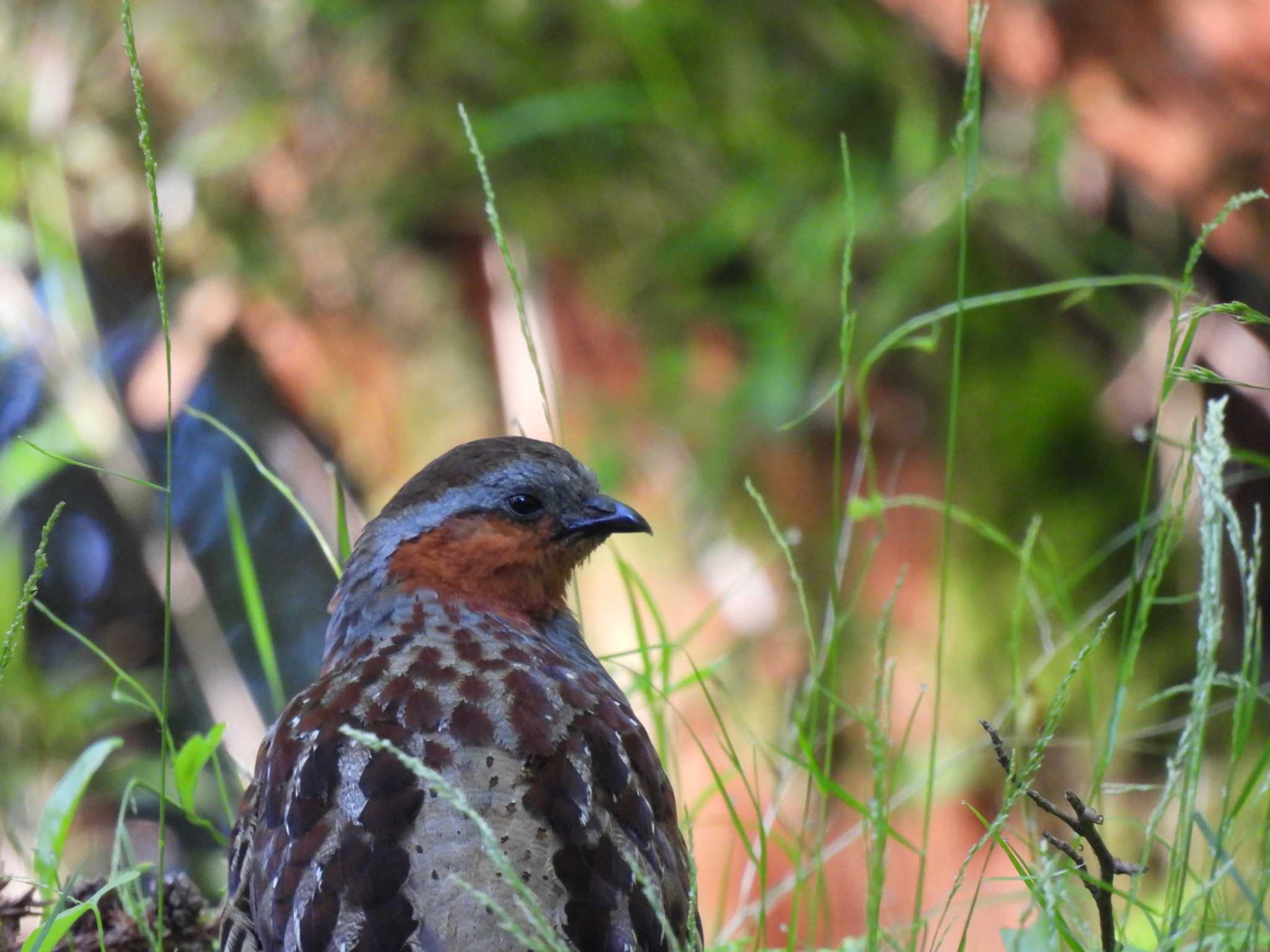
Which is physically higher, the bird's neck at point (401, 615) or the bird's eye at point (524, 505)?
the bird's eye at point (524, 505)

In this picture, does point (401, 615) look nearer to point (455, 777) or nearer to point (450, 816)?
point (455, 777)

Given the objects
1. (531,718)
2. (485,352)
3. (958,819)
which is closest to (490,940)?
(531,718)

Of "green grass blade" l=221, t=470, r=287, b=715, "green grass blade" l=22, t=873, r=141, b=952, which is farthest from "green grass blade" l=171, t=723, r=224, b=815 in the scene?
"green grass blade" l=22, t=873, r=141, b=952

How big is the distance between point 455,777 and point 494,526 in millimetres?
847

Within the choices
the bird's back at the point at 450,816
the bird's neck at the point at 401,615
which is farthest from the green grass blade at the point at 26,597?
the bird's neck at the point at 401,615

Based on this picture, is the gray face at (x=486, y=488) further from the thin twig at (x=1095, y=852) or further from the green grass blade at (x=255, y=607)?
the thin twig at (x=1095, y=852)

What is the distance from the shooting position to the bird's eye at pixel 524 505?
3039mm

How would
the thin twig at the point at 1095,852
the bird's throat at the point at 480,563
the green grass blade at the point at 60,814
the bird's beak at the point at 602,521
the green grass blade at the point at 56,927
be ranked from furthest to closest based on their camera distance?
the bird's beak at the point at 602,521 → the bird's throat at the point at 480,563 → the green grass blade at the point at 60,814 → the green grass blade at the point at 56,927 → the thin twig at the point at 1095,852

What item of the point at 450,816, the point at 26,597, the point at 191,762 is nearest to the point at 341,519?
the point at 191,762

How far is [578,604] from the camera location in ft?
9.11

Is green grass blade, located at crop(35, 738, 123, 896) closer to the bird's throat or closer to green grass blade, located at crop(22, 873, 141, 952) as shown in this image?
green grass blade, located at crop(22, 873, 141, 952)

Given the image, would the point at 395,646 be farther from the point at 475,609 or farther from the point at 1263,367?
the point at 1263,367

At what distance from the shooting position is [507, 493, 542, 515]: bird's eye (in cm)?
304

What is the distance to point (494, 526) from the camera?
302 centimetres
